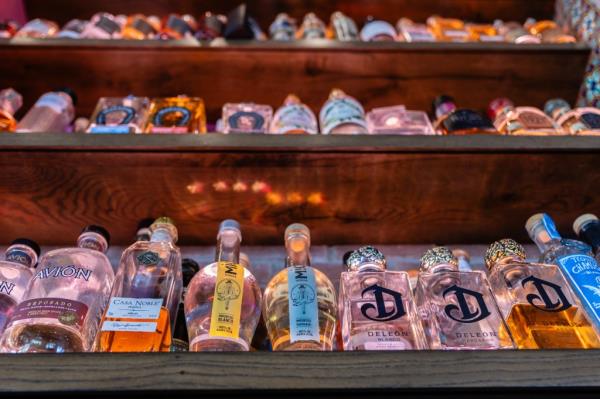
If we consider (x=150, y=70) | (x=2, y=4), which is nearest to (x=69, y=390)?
(x=150, y=70)

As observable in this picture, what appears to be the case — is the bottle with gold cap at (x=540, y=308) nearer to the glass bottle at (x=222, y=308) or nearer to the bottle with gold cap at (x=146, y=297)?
the glass bottle at (x=222, y=308)

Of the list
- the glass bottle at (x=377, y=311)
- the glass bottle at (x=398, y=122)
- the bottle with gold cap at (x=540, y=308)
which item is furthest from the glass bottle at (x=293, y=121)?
the bottle with gold cap at (x=540, y=308)

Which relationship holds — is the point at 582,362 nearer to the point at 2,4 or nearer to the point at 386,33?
the point at 386,33

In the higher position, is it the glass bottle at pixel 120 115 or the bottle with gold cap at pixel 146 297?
the glass bottle at pixel 120 115

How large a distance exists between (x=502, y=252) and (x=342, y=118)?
497mm

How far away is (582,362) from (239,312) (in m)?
0.50

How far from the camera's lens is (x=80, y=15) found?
2031mm

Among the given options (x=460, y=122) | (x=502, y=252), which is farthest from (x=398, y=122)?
(x=502, y=252)

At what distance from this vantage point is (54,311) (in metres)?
0.94

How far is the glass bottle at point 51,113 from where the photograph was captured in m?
1.48

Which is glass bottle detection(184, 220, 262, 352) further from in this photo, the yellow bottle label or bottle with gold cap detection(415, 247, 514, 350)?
bottle with gold cap detection(415, 247, 514, 350)

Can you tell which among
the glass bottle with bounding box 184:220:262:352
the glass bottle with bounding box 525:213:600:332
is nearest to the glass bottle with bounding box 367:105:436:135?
the glass bottle with bounding box 525:213:600:332

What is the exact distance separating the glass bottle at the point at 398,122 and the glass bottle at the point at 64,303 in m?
0.70

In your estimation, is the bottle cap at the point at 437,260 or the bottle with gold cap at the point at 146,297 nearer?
the bottle with gold cap at the point at 146,297
